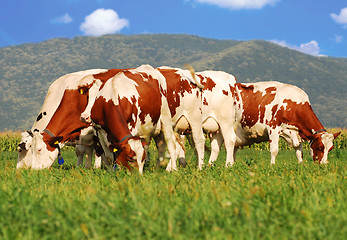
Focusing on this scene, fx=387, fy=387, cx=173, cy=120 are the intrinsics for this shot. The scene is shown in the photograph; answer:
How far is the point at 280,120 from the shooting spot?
1316cm

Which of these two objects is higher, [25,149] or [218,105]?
[218,105]

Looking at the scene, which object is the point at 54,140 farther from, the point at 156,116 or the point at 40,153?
the point at 156,116

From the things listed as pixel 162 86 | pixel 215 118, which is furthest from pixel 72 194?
pixel 215 118

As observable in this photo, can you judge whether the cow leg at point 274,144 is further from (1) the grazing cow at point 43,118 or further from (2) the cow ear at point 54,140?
(2) the cow ear at point 54,140

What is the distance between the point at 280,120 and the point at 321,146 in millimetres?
1641

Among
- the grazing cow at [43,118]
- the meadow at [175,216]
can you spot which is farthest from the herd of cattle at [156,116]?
the meadow at [175,216]

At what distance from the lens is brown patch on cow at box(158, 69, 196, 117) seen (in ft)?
32.6

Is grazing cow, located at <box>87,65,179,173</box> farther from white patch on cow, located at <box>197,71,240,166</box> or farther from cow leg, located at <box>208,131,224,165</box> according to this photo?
cow leg, located at <box>208,131,224,165</box>

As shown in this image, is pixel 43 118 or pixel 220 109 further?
pixel 220 109

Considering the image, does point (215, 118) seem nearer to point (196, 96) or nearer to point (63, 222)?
point (196, 96)

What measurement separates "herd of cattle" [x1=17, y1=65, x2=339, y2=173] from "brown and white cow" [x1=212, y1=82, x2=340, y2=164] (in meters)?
0.03

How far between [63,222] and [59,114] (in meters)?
6.45

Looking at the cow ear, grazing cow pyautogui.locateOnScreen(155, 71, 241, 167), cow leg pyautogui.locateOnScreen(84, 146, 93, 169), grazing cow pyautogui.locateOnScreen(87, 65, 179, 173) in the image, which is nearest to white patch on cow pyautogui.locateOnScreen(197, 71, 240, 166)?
grazing cow pyautogui.locateOnScreen(155, 71, 241, 167)

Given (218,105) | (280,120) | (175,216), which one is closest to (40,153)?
(218,105)
